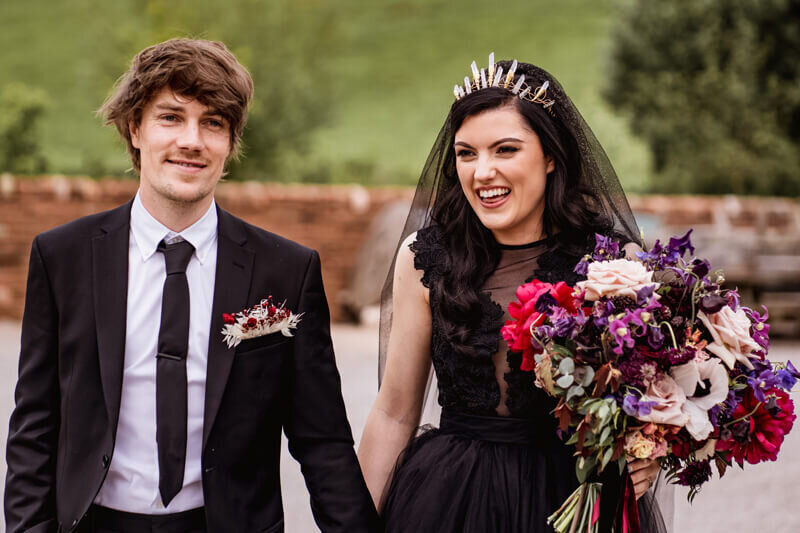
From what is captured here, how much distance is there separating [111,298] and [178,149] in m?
0.45

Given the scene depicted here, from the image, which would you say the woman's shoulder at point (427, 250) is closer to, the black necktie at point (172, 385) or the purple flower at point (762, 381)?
the black necktie at point (172, 385)

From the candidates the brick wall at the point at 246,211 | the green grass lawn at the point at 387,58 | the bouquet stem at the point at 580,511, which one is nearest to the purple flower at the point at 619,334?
the bouquet stem at the point at 580,511

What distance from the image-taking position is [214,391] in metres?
2.47

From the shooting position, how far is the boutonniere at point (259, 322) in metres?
2.51

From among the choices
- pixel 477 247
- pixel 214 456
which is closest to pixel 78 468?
pixel 214 456

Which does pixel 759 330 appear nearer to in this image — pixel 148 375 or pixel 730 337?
pixel 730 337

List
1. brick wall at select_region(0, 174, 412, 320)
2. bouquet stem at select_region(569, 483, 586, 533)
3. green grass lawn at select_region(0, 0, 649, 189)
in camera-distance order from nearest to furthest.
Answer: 1. bouquet stem at select_region(569, 483, 586, 533)
2. brick wall at select_region(0, 174, 412, 320)
3. green grass lawn at select_region(0, 0, 649, 189)

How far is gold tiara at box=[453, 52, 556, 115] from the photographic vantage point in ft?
9.68

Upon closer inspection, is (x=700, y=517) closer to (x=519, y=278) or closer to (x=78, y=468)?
(x=519, y=278)

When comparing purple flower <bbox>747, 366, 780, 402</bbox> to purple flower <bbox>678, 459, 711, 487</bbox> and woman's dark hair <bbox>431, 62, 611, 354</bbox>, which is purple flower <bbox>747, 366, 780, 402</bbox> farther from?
woman's dark hair <bbox>431, 62, 611, 354</bbox>

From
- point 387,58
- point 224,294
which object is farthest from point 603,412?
point 387,58

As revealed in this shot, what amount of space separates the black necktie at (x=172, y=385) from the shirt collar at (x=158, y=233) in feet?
0.34

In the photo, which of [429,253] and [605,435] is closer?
[605,435]

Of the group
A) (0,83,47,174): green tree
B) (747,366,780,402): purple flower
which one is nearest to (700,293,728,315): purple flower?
(747,366,780,402): purple flower
